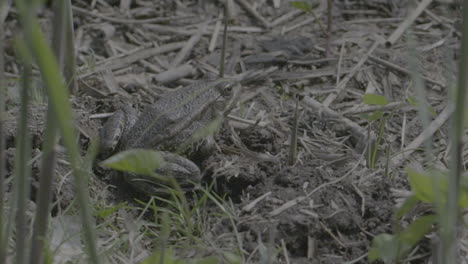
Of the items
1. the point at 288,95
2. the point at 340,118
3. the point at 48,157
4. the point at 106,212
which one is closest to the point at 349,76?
the point at 288,95

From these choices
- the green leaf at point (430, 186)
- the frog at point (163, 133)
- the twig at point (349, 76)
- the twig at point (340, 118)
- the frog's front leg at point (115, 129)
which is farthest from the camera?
the twig at point (349, 76)

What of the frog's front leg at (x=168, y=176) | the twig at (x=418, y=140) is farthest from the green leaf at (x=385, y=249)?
the frog's front leg at (x=168, y=176)

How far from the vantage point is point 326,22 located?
548 centimetres

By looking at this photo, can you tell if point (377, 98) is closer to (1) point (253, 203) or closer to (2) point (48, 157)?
(1) point (253, 203)

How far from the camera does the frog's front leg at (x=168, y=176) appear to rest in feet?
11.8

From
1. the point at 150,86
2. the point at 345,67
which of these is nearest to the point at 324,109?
the point at 345,67

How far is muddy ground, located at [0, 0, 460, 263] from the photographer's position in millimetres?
3182

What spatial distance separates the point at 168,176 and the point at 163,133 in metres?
0.50

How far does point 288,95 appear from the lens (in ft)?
15.4

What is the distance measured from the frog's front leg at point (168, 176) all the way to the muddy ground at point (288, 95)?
12 cm

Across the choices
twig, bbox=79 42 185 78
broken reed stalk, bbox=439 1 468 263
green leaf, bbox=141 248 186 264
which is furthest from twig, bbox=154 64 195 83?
broken reed stalk, bbox=439 1 468 263

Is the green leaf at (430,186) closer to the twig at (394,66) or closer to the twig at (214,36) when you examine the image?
the twig at (394,66)

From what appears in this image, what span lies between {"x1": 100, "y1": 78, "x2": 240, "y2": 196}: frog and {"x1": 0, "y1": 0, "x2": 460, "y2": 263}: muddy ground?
132 millimetres

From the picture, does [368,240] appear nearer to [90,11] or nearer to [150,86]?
[150,86]
